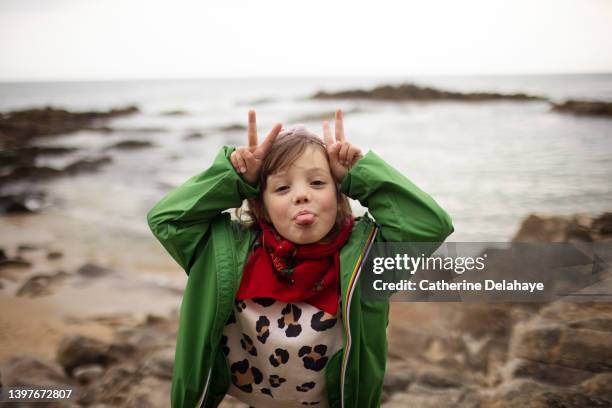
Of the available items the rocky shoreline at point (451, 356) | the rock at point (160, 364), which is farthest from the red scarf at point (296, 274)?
the rock at point (160, 364)

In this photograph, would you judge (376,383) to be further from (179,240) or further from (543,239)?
(543,239)

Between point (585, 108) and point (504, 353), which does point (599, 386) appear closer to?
point (504, 353)

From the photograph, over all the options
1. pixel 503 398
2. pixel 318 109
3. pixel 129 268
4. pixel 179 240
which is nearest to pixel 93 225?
pixel 129 268

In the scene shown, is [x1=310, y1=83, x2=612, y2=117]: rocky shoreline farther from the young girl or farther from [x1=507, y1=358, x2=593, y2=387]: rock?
the young girl

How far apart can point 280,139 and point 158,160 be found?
5.12 feet

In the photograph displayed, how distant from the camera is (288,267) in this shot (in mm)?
1157

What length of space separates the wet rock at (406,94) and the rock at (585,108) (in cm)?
26

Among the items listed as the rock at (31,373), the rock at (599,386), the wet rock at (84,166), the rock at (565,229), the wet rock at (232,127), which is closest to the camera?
the rock at (599,386)

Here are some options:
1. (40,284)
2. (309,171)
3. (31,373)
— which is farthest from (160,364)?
(309,171)

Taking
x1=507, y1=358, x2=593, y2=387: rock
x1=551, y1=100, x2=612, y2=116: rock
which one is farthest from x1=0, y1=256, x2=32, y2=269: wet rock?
x1=551, y1=100, x2=612, y2=116: rock

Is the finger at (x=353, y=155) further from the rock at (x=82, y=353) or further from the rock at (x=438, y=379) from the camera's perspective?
the rock at (x=82, y=353)

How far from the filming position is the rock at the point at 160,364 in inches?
76.7

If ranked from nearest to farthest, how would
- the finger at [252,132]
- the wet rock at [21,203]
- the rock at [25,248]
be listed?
the finger at [252,132]
the rock at [25,248]
the wet rock at [21,203]

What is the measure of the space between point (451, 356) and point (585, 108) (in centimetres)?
128
